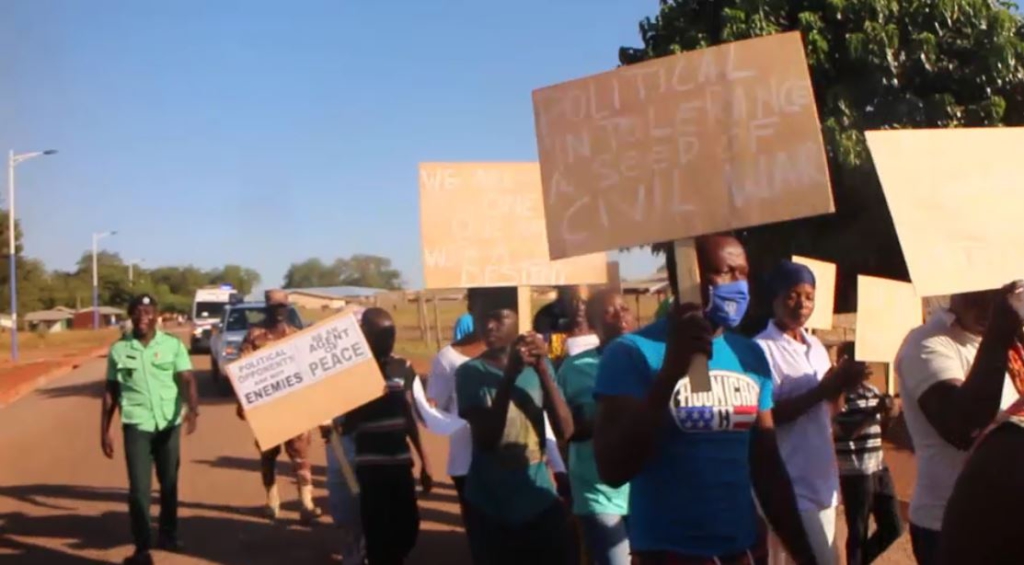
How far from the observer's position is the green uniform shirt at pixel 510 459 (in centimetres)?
500

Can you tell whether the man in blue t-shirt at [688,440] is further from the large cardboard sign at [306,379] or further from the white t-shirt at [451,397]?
the large cardboard sign at [306,379]

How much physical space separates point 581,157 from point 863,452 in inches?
133

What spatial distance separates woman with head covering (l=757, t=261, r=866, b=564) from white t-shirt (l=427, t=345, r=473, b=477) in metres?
1.97

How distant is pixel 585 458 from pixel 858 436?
6.28ft

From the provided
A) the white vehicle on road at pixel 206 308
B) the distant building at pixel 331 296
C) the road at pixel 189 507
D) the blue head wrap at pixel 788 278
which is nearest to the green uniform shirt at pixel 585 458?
the blue head wrap at pixel 788 278

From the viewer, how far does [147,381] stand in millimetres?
8469

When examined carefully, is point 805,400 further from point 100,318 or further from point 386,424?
point 100,318

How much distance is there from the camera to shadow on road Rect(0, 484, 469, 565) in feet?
28.2

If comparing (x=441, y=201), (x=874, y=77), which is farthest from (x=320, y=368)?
(x=874, y=77)

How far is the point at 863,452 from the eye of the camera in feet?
21.2

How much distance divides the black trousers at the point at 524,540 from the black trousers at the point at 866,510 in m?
2.03

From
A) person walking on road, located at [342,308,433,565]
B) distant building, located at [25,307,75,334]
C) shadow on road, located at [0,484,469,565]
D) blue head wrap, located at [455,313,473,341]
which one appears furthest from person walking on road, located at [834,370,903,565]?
distant building, located at [25,307,75,334]

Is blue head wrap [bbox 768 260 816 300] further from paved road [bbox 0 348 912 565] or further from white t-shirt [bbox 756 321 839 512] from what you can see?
paved road [bbox 0 348 912 565]

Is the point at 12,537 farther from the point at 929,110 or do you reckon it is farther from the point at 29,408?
the point at 29,408
